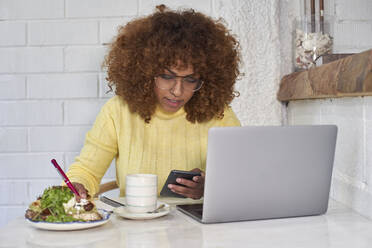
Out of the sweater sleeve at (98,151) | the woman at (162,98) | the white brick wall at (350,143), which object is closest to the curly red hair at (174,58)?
the woman at (162,98)

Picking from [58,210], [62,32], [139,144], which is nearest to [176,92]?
[139,144]

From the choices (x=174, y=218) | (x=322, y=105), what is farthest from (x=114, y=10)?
(x=174, y=218)

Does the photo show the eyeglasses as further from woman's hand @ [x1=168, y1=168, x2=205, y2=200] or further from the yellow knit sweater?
woman's hand @ [x1=168, y1=168, x2=205, y2=200]

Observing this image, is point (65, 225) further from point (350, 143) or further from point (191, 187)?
point (350, 143)

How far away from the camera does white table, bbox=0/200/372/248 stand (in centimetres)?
100

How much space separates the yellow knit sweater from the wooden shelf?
38 cm

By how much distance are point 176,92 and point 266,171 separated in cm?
65

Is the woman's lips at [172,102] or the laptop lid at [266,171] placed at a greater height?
the woman's lips at [172,102]

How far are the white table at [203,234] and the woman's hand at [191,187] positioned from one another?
16cm

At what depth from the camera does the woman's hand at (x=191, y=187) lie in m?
1.39

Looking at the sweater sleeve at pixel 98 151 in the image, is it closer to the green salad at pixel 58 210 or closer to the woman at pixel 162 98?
the woman at pixel 162 98

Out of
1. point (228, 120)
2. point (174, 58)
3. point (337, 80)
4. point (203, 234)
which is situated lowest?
point (203, 234)

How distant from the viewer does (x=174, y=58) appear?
1.69 m

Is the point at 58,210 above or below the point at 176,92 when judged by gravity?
below
